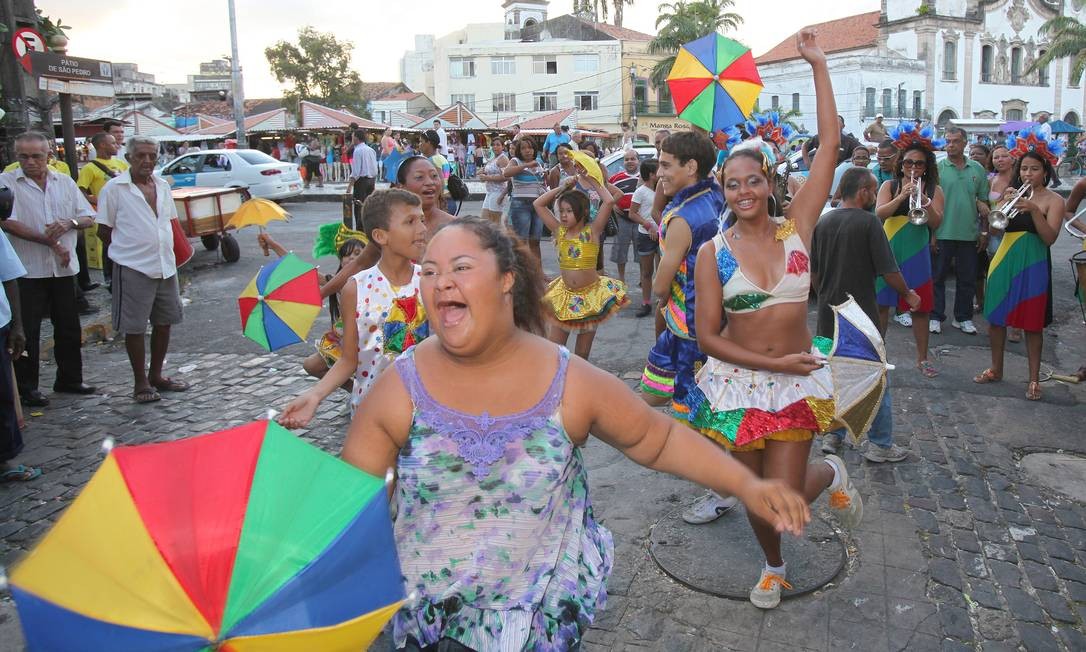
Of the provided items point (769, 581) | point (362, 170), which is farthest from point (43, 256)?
point (362, 170)

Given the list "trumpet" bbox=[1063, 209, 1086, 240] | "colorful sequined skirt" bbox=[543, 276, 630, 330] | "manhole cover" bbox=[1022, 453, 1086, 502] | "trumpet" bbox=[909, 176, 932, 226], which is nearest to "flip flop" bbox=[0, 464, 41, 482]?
"colorful sequined skirt" bbox=[543, 276, 630, 330]

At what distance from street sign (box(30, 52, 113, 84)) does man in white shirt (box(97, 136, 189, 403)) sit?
293 cm

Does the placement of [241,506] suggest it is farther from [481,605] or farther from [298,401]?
[298,401]

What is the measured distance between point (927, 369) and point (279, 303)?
5.39m

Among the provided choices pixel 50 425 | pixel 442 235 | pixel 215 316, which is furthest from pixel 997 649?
pixel 215 316

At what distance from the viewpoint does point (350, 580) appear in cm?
176

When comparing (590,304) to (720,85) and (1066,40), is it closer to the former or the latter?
(720,85)

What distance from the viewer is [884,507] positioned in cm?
481

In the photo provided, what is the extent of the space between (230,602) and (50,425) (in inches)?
233

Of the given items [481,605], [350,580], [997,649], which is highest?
[350,580]

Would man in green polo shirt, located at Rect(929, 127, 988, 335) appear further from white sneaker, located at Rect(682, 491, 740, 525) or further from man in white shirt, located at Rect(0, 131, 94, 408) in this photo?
man in white shirt, located at Rect(0, 131, 94, 408)

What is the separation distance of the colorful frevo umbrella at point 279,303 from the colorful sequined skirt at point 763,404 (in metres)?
2.73

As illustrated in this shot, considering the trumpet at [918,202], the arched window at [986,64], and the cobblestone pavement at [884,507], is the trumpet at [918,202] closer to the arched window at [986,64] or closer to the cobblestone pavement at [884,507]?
the cobblestone pavement at [884,507]

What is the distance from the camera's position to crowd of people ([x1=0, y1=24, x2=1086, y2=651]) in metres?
2.22
